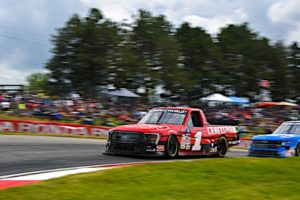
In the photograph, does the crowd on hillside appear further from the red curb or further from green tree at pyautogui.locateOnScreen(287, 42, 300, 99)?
green tree at pyautogui.locateOnScreen(287, 42, 300, 99)

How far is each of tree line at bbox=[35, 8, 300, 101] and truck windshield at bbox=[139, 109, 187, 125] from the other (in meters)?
31.6

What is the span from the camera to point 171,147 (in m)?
13.5

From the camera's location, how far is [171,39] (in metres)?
54.0

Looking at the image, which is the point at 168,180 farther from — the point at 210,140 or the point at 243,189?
the point at 210,140

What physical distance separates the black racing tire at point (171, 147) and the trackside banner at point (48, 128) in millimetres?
14330

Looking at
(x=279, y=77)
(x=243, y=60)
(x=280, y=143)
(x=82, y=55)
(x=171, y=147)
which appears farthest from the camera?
(x=279, y=77)

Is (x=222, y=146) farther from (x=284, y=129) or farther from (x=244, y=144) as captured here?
(x=244, y=144)

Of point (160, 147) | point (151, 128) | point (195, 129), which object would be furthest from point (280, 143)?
point (151, 128)

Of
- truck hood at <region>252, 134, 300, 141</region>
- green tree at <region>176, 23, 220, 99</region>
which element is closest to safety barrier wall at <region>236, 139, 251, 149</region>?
truck hood at <region>252, 134, 300, 141</region>

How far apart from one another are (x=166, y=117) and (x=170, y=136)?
995 millimetres

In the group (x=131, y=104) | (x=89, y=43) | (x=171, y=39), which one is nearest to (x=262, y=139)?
(x=131, y=104)

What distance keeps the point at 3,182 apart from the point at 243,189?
3.69 m

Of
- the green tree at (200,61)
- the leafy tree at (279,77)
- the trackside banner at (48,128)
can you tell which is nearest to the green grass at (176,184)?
the trackside banner at (48,128)

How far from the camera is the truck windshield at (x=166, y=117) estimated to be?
14.0 meters
